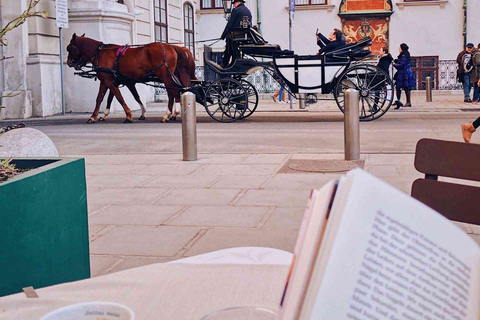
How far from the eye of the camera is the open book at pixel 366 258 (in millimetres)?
621

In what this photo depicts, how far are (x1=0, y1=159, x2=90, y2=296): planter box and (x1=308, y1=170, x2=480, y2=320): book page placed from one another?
70.7 inches

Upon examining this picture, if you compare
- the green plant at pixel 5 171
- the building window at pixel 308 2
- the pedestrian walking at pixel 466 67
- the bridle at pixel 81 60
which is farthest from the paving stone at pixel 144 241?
the building window at pixel 308 2

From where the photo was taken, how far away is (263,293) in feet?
3.67

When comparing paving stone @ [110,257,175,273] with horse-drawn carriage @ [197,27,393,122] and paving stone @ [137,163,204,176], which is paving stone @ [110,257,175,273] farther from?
horse-drawn carriage @ [197,27,393,122]

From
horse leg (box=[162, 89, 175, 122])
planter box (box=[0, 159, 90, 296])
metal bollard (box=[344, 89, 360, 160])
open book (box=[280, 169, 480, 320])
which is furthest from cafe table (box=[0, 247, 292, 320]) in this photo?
horse leg (box=[162, 89, 175, 122])

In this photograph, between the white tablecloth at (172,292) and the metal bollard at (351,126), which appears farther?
the metal bollard at (351,126)

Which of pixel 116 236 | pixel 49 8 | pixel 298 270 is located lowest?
pixel 116 236

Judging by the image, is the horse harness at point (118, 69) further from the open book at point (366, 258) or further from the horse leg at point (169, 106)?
the open book at point (366, 258)

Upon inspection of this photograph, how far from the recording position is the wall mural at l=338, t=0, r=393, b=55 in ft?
88.5

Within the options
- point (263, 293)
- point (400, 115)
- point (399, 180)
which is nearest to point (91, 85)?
point (400, 115)

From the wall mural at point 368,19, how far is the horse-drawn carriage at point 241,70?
14.5 m

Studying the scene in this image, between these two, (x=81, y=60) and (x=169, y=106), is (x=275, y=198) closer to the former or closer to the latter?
(x=169, y=106)

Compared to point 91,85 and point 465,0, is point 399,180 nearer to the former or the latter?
point 91,85

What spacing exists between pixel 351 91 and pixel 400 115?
6996 mm
